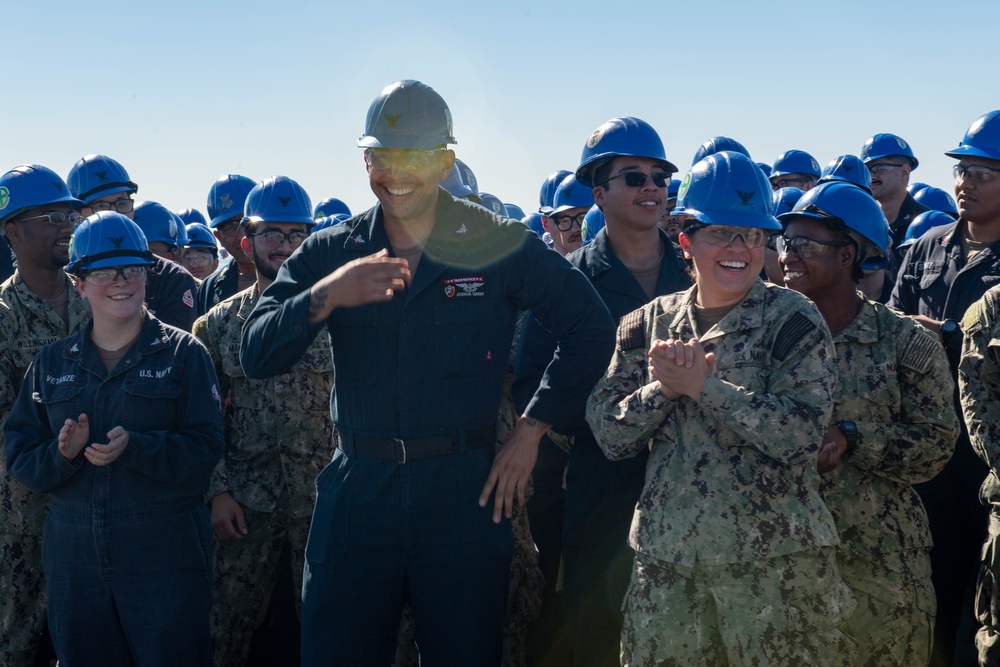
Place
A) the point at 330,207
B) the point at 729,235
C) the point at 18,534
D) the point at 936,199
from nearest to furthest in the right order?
the point at 729,235
the point at 18,534
the point at 936,199
the point at 330,207

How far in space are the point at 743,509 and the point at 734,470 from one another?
5.0 inches

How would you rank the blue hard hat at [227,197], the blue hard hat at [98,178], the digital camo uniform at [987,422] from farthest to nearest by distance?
the blue hard hat at [227,197], the blue hard hat at [98,178], the digital camo uniform at [987,422]

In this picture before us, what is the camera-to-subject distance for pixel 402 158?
3.51m

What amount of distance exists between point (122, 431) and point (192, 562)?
0.67m

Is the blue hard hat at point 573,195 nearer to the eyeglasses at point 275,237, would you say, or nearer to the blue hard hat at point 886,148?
the blue hard hat at point 886,148

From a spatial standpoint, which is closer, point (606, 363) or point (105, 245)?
point (606, 363)

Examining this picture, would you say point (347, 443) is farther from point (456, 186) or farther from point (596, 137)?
point (456, 186)

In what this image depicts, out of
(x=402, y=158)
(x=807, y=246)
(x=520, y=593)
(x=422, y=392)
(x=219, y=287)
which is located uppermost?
(x=402, y=158)

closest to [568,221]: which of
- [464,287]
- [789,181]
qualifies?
[789,181]

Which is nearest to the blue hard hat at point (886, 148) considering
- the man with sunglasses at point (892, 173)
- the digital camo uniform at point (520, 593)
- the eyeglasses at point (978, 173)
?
the man with sunglasses at point (892, 173)

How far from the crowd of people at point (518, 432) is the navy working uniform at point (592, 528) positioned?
0.01 m

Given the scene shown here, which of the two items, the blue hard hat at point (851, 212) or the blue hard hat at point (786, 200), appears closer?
the blue hard hat at point (851, 212)

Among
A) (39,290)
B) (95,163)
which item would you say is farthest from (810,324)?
(95,163)

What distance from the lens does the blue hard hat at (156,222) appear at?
8.27m
